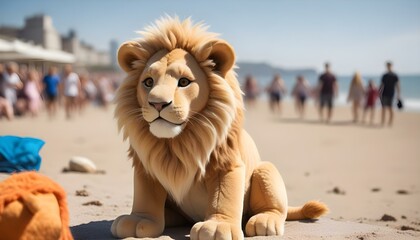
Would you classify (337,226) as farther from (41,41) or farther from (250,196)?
(41,41)

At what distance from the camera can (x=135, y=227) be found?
123 inches

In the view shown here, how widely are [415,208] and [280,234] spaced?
291 centimetres

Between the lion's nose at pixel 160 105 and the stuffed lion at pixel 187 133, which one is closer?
the lion's nose at pixel 160 105

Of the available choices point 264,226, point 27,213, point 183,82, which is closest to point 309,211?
point 264,226

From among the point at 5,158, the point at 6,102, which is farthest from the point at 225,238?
the point at 6,102

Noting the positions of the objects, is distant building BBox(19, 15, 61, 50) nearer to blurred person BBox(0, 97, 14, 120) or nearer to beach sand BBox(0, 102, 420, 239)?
blurred person BBox(0, 97, 14, 120)

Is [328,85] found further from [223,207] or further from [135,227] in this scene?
[135,227]

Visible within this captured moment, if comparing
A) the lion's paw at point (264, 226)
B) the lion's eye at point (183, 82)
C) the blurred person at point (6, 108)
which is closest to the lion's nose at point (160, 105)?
the lion's eye at point (183, 82)

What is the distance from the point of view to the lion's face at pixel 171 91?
115 inches

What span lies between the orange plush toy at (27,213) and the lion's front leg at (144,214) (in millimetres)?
588

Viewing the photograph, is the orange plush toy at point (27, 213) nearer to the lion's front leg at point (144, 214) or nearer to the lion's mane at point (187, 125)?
the lion's front leg at point (144, 214)

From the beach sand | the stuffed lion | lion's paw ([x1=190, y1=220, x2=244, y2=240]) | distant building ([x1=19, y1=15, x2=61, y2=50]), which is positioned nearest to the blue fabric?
the beach sand

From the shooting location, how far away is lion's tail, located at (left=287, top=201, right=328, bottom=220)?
12.3 feet

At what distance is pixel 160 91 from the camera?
2.90 meters
